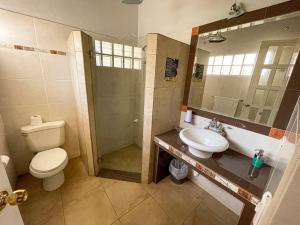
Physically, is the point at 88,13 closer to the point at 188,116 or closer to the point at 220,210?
the point at 188,116

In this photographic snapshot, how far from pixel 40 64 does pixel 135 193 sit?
1.96m

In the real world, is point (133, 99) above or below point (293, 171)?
below

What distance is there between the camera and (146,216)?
1431 millimetres

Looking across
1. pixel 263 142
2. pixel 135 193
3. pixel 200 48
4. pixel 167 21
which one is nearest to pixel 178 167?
pixel 135 193

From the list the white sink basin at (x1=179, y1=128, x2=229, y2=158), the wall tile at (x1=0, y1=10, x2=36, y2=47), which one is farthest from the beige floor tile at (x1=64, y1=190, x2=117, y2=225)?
the wall tile at (x1=0, y1=10, x2=36, y2=47)

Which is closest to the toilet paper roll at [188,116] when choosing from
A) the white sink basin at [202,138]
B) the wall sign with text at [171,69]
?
the white sink basin at [202,138]

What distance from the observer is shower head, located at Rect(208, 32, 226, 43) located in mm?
1382

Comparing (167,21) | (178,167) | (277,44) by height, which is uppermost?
(167,21)

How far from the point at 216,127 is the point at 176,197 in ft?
3.22

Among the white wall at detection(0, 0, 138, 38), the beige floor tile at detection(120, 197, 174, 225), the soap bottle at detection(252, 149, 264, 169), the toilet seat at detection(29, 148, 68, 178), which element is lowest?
the beige floor tile at detection(120, 197, 174, 225)

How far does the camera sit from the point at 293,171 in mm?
306

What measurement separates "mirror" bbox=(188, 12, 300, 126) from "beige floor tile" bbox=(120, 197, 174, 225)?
4.10 feet

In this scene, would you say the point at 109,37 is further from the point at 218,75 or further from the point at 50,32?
the point at 218,75

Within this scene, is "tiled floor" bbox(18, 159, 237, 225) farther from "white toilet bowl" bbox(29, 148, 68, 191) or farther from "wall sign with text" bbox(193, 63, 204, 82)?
"wall sign with text" bbox(193, 63, 204, 82)
